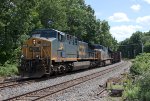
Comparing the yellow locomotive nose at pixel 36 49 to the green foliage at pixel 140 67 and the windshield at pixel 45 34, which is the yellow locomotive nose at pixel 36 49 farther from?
the green foliage at pixel 140 67

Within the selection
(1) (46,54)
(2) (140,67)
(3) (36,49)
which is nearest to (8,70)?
(3) (36,49)

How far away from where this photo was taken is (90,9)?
81250 millimetres

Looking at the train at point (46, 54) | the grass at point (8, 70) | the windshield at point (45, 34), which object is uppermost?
the windshield at point (45, 34)

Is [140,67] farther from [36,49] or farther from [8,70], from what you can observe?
[8,70]

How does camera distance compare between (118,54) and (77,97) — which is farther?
(118,54)

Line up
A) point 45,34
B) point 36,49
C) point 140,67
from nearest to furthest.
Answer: point 140,67 < point 36,49 < point 45,34

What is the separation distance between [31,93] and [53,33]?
1060 cm

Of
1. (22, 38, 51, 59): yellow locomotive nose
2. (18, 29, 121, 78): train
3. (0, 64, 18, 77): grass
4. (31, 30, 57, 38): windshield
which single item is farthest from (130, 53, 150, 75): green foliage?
(0, 64, 18, 77): grass

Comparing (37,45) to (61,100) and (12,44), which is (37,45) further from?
(61,100)

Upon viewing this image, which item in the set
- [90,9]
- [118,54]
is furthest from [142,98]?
[90,9]

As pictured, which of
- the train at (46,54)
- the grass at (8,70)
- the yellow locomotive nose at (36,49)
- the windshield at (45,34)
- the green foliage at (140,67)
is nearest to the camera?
the green foliage at (140,67)

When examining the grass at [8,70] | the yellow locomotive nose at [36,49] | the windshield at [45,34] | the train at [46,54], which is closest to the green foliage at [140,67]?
the train at [46,54]

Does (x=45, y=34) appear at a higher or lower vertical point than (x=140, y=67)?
higher

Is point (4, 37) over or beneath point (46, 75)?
over
